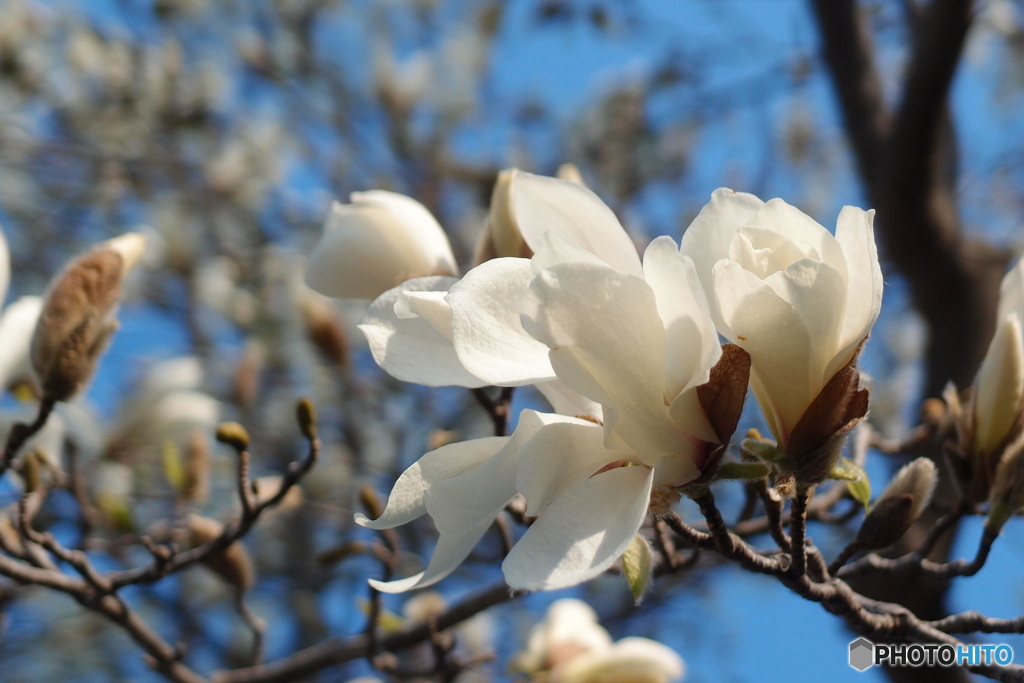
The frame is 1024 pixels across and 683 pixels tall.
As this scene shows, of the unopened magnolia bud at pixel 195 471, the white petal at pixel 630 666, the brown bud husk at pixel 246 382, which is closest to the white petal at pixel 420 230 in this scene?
the unopened magnolia bud at pixel 195 471

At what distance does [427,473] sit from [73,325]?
0.41 meters

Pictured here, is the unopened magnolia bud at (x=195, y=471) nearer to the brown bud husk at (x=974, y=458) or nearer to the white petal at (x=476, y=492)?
the white petal at (x=476, y=492)

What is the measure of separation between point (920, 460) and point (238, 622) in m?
2.52

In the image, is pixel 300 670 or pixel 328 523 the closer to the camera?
pixel 300 670

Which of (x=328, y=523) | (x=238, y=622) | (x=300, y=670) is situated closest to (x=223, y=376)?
(x=328, y=523)

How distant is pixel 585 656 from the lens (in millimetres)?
1154

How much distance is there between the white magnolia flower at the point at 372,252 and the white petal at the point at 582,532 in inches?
12.9

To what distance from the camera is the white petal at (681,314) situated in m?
0.40

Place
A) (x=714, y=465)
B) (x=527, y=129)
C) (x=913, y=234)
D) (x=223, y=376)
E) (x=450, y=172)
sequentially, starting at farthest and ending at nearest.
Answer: (x=527, y=129)
(x=450, y=172)
(x=223, y=376)
(x=913, y=234)
(x=714, y=465)

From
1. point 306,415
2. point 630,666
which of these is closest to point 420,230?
point 306,415

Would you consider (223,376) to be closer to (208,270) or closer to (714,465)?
(208,270)

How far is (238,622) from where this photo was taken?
2682 mm

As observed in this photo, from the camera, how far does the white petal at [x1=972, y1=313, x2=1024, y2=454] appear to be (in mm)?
550

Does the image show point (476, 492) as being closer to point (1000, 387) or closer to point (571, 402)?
point (571, 402)
